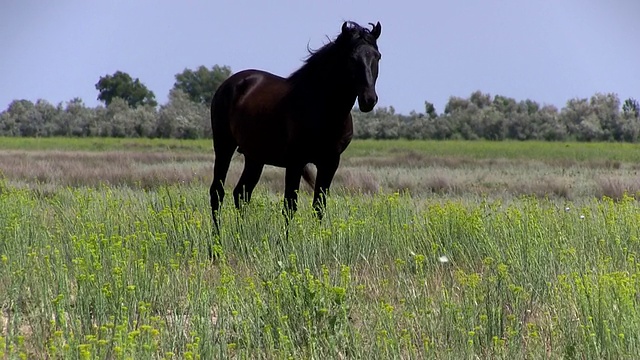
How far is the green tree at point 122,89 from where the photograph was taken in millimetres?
A: 86438

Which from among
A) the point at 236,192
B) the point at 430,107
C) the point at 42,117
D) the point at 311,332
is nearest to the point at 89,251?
the point at 311,332

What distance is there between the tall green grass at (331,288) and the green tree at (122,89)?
79906 mm

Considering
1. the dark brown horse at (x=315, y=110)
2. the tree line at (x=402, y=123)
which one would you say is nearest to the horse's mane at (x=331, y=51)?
the dark brown horse at (x=315, y=110)

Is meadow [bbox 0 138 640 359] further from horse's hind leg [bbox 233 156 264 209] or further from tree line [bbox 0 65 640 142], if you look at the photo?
tree line [bbox 0 65 640 142]

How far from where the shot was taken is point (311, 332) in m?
4.84

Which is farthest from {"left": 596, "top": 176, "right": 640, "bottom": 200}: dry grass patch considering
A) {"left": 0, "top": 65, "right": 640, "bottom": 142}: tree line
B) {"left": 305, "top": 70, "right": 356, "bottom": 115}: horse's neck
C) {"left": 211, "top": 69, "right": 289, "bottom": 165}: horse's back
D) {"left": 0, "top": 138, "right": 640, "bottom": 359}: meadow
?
{"left": 0, "top": 65, "right": 640, "bottom": 142}: tree line

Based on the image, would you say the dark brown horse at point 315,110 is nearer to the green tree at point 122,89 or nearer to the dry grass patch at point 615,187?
the dry grass patch at point 615,187

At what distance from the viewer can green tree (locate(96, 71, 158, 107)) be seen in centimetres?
8644

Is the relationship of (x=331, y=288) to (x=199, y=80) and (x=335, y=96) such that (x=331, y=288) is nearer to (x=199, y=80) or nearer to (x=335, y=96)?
(x=335, y=96)

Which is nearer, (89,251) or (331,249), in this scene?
(89,251)

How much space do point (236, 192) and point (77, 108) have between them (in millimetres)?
57598

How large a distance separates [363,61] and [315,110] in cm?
69

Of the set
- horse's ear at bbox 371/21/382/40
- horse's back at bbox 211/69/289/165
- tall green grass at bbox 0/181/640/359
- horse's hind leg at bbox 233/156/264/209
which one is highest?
horse's ear at bbox 371/21/382/40

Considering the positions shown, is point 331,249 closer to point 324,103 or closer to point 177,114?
point 324,103
